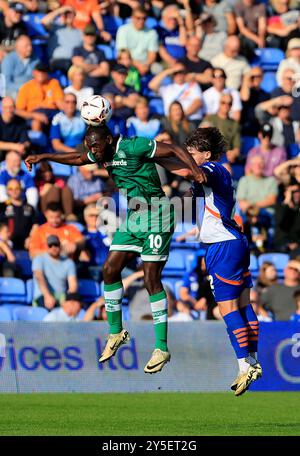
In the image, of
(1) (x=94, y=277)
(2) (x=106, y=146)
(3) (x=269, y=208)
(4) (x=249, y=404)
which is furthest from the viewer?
(3) (x=269, y=208)

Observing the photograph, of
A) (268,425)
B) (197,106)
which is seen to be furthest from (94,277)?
(268,425)

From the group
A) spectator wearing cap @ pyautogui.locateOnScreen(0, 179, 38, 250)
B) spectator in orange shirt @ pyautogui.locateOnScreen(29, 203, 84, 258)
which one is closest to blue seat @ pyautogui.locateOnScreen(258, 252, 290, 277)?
spectator in orange shirt @ pyautogui.locateOnScreen(29, 203, 84, 258)

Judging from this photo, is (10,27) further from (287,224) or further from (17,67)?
(287,224)

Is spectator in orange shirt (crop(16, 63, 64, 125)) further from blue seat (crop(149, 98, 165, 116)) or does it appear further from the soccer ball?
the soccer ball

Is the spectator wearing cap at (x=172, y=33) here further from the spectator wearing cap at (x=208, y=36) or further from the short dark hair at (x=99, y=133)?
the short dark hair at (x=99, y=133)

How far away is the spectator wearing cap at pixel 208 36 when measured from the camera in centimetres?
2452

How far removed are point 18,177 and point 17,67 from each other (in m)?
3.08

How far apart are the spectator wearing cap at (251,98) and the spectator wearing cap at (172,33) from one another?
4.93 feet

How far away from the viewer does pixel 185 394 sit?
17578mm

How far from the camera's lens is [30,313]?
19.2m

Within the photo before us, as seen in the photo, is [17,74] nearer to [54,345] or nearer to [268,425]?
[54,345]

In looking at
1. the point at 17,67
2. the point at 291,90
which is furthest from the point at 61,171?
the point at 291,90

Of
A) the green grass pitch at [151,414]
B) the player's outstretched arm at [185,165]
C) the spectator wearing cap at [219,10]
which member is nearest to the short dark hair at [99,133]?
the player's outstretched arm at [185,165]

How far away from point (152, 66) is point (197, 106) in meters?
1.68
